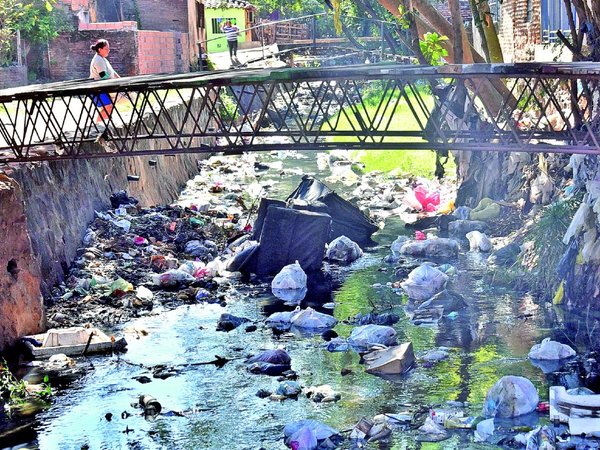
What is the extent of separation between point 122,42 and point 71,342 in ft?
66.0

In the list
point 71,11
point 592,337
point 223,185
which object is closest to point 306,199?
point 223,185

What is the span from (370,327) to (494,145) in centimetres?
234

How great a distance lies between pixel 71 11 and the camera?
31000 millimetres

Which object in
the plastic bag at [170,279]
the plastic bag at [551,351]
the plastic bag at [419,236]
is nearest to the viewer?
the plastic bag at [551,351]

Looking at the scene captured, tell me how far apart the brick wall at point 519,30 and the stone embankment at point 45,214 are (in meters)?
7.59

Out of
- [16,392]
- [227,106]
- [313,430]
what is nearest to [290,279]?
[16,392]

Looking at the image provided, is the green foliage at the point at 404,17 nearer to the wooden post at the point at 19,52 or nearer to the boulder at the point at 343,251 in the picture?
the boulder at the point at 343,251

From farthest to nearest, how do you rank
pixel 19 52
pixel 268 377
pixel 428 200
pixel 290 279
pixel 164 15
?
pixel 164 15
pixel 19 52
pixel 428 200
pixel 290 279
pixel 268 377

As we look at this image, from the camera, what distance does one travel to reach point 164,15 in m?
40.0

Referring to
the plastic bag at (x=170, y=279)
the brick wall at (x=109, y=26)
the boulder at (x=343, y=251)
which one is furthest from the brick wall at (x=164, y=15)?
the plastic bag at (x=170, y=279)

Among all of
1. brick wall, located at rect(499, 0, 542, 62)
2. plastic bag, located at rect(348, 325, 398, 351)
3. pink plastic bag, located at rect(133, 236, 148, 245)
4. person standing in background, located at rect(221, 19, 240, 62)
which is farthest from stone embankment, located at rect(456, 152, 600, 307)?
person standing in background, located at rect(221, 19, 240, 62)

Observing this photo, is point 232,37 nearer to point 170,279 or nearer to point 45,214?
point 45,214

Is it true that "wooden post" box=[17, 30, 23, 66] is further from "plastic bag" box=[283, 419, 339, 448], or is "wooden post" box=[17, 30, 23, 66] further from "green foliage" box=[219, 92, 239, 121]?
"plastic bag" box=[283, 419, 339, 448]

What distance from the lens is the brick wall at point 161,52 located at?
31047 mm
